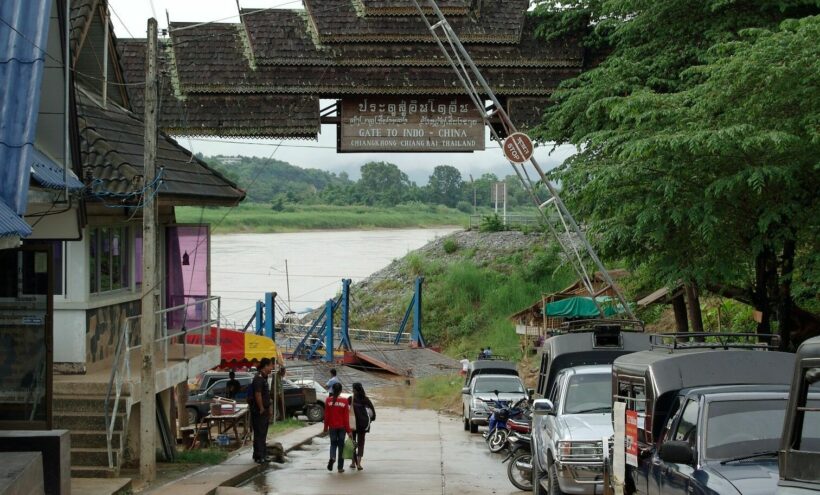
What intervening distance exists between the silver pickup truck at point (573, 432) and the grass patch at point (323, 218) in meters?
61.9

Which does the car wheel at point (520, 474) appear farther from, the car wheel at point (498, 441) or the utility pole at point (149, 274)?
the utility pole at point (149, 274)

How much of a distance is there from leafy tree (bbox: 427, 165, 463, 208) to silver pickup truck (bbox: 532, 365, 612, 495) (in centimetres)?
13690

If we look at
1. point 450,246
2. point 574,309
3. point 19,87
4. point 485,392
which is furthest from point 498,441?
point 450,246

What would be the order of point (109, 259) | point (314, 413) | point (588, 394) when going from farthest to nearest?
point (314, 413) < point (109, 259) < point (588, 394)

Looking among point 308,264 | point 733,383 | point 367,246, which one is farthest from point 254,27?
point 367,246

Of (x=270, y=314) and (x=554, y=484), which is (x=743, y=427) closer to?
(x=554, y=484)

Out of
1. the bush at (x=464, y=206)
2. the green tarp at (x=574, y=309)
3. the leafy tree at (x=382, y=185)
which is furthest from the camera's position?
the bush at (x=464, y=206)

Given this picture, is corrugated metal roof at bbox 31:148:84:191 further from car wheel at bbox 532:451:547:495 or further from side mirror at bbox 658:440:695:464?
side mirror at bbox 658:440:695:464

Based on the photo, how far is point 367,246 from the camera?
137 metres

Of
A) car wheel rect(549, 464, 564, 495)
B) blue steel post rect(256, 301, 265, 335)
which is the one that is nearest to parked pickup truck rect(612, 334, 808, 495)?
car wheel rect(549, 464, 564, 495)

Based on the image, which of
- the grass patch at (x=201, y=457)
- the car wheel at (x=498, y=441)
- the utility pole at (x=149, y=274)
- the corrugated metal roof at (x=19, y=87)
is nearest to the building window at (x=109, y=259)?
the utility pole at (x=149, y=274)

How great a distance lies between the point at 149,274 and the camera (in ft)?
52.0

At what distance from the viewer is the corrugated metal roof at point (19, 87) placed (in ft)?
36.6

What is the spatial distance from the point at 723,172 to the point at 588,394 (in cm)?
538
